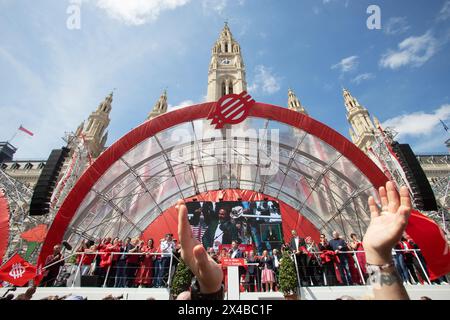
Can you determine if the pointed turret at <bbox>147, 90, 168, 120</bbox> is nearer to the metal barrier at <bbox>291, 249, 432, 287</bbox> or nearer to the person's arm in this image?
the metal barrier at <bbox>291, 249, 432, 287</bbox>

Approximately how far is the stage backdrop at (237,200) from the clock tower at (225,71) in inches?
763

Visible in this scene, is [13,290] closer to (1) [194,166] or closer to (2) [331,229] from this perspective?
(1) [194,166]

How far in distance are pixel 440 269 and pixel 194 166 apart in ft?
37.5

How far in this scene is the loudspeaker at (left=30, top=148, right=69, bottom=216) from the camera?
30.6 ft

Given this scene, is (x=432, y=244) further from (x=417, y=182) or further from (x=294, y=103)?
(x=294, y=103)

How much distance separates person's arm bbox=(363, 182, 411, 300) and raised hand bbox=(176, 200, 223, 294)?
0.99 meters

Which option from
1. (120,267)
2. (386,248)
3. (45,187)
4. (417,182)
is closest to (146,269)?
(120,267)

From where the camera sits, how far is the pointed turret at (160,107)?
128ft

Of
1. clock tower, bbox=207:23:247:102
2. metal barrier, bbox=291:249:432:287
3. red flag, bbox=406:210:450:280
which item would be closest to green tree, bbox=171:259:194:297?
metal barrier, bbox=291:249:432:287

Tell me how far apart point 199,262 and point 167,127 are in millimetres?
10358

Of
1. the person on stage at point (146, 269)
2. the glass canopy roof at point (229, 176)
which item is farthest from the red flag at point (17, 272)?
the glass canopy roof at point (229, 176)

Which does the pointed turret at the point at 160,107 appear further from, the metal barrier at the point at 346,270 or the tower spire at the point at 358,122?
the metal barrier at the point at 346,270

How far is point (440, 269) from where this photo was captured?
5930mm

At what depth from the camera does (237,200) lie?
15195 mm
